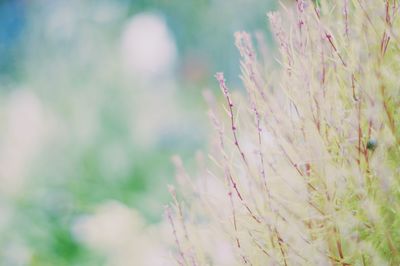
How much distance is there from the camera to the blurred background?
4277 mm

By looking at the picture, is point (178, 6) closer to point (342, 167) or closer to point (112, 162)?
point (112, 162)

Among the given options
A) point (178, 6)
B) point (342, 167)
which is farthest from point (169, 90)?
point (342, 167)

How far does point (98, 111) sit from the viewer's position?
229 inches

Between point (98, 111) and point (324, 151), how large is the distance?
463 centimetres

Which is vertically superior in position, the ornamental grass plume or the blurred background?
the blurred background

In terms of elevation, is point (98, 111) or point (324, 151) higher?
point (98, 111)

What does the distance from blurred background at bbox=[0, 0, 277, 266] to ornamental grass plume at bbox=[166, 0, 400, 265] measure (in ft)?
8.08

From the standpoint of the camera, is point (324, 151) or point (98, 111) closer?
point (324, 151)

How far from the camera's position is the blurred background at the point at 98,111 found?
14.0 feet

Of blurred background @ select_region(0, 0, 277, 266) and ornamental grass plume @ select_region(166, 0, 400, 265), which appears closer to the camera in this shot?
ornamental grass plume @ select_region(166, 0, 400, 265)

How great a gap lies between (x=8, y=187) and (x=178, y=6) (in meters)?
4.70

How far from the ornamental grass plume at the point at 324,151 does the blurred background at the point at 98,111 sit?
2462mm

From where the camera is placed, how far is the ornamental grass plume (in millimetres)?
1298

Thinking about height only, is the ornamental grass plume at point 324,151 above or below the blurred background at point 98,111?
below
